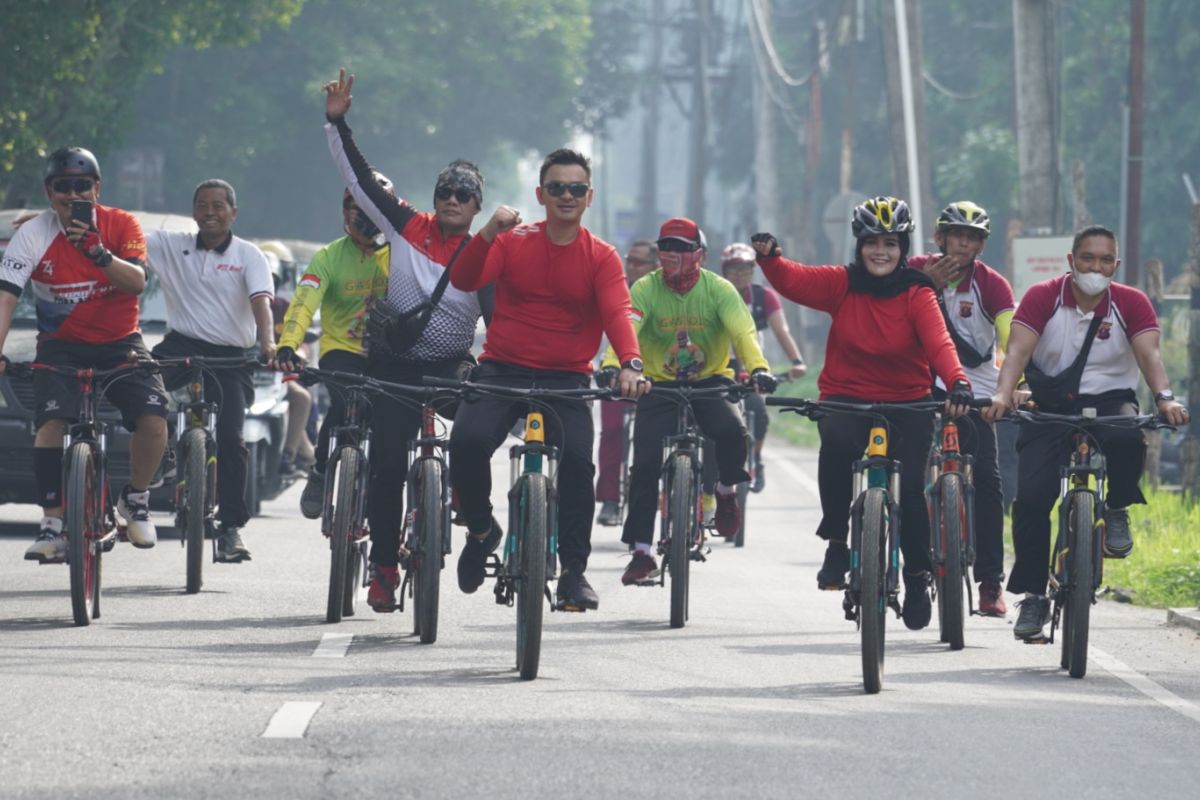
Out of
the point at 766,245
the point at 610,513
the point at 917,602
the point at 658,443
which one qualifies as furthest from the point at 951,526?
the point at 610,513

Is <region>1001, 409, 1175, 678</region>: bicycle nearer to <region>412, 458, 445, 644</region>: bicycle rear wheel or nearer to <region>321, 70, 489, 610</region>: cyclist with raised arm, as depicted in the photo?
<region>412, 458, 445, 644</region>: bicycle rear wheel

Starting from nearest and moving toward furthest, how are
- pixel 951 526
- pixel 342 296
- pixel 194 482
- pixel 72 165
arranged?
pixel 951 526, pixel 72 165, pixel 342 296, pixel 194 482

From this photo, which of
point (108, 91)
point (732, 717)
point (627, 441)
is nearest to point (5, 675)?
point (732, 717)

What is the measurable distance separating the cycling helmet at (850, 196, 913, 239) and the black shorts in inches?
130

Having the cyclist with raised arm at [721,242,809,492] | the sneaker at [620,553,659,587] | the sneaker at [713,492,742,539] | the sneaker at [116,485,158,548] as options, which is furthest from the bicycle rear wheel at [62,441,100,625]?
the cyclist with raised arm at [721,242,809,492]

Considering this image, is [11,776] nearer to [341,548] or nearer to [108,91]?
[341,548]

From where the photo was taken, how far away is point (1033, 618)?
34.5 feet

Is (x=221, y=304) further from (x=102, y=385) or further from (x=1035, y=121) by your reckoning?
(x=1035, y=121)

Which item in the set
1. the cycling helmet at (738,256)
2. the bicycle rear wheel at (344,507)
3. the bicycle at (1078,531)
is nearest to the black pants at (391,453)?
the bicycle rear wheel at (344,507)

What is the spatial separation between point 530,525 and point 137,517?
303cm

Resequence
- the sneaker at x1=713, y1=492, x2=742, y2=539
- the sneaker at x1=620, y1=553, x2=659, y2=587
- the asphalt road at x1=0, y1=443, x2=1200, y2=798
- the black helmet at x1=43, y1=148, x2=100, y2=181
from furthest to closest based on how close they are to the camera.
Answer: the sneaker at x1=713, y1=492, x2=742, y2=539 < the sneaker at x1=620, y1=553, x2=659, y2=587 < the black helmet at x1=43, y1=148, x2=100, y2=181 < the asphalt road at x1=0, y1=443, x2=1200, y2=798

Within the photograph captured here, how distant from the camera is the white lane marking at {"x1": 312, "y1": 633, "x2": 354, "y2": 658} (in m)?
10.1

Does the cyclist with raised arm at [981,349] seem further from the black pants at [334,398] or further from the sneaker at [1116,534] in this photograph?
the black pants at [334,398]

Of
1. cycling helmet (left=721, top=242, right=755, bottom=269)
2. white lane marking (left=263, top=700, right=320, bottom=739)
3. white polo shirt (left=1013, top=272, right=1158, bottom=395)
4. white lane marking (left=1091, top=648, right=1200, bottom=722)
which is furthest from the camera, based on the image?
cycling helmet (left=721, top=242, right=755, bottom=269)
